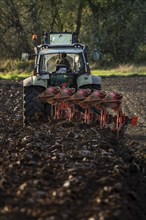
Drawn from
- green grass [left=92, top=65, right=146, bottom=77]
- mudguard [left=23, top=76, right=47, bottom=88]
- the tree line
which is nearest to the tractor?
mudguard [left=23, top=76, right=47, bottom=88]

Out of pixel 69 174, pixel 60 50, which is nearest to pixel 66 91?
pixel 60 50

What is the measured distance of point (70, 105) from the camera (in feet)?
33.6

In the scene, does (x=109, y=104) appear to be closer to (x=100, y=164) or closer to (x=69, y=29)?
(x=100, y=164)

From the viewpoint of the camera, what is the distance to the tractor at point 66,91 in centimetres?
960

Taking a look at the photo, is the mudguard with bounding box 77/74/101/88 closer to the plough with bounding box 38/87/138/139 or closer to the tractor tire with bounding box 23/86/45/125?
the plough with bounding box 38/87/138/139

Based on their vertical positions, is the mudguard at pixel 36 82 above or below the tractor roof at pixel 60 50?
below

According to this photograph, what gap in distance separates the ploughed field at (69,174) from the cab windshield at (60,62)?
7.39 ft

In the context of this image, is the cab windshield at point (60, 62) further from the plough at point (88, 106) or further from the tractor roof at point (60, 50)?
the plough at point (88, 106)

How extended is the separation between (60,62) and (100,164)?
5.93 meters

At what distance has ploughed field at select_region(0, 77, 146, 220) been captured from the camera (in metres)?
4.32

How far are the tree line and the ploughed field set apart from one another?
904 inches

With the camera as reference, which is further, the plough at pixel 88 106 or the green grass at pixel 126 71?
the green grass at pixel 126 71

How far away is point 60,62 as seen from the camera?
38.4 feet

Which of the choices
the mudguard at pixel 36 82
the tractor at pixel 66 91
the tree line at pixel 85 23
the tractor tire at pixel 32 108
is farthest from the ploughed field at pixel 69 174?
the tree line at pixel 85 23
